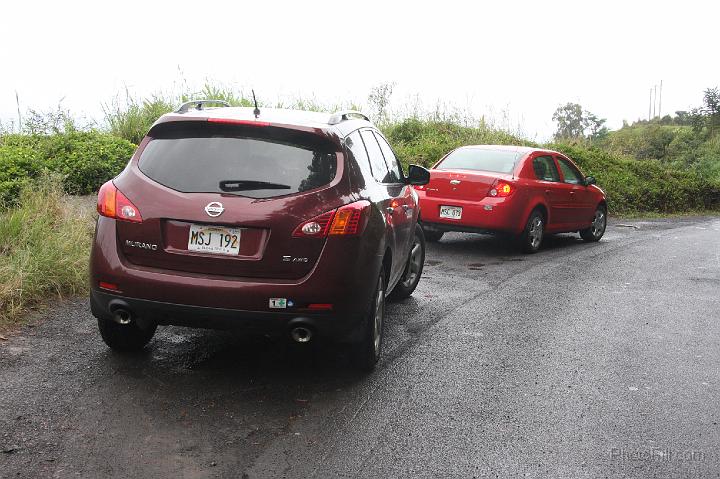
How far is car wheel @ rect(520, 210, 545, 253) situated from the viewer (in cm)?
1297

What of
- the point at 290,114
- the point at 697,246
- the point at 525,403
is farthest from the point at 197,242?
the point at 697,246

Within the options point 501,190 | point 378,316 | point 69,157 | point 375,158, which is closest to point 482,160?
point 501,190

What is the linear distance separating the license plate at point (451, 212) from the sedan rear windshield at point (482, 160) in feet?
2.66

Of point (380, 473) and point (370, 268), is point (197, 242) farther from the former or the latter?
point (380, 473)

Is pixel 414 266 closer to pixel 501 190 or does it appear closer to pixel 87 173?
pixel 501 190

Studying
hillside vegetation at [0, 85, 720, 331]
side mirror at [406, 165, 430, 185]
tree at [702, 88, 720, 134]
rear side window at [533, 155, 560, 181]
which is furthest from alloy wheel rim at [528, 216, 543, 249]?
tree at [702, 88, 720, 134]

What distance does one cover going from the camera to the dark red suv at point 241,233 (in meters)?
5.10

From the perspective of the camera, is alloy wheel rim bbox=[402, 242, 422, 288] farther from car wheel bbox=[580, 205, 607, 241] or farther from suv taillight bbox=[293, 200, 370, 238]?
car wheel bbox=[580, 205, 607, 241]

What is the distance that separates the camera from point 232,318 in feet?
16.8

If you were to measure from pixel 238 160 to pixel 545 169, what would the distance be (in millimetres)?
9275

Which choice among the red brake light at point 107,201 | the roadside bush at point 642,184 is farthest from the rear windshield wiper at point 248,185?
the roadside bush at point 642,184

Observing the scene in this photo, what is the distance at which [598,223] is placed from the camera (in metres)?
15.9

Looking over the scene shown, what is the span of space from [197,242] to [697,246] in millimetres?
12646

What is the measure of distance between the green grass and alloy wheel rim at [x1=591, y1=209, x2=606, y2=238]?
30.8 feet
